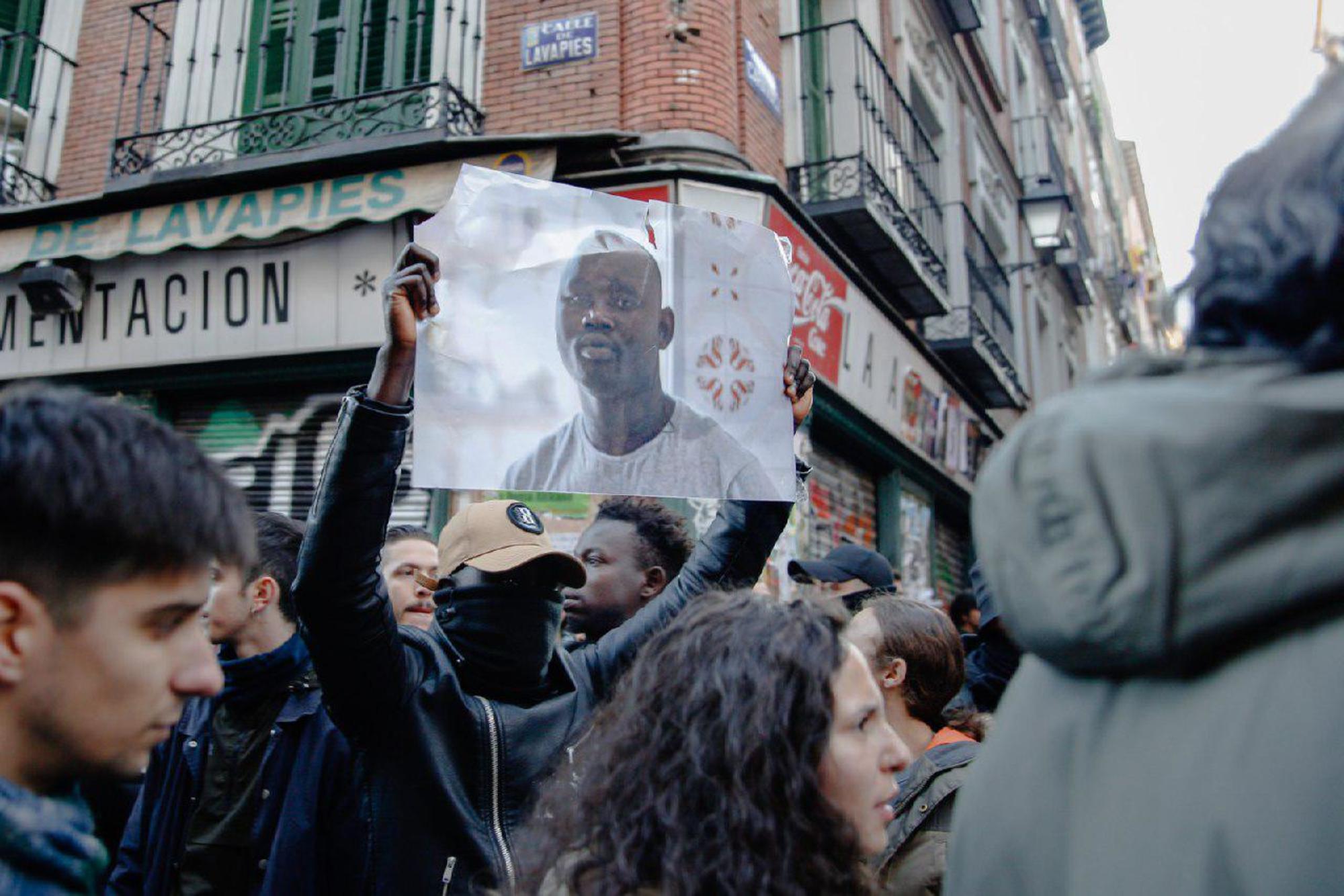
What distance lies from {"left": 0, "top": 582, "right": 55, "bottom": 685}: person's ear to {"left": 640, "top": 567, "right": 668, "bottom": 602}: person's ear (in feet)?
7.59

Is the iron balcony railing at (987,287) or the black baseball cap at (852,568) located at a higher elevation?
the iron balcony railing at (987,287)

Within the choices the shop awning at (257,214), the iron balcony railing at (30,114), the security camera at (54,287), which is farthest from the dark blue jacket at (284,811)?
the iron balcony railing at (30,114)

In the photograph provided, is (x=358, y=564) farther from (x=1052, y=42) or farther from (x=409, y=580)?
(x=1052, y=42)

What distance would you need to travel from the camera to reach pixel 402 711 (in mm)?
2244

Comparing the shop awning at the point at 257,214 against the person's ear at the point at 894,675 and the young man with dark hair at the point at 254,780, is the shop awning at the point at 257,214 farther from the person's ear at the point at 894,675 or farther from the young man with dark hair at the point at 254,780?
the person's ear at the point at 894,675

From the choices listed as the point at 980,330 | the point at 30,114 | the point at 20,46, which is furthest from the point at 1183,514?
the point at 980,330

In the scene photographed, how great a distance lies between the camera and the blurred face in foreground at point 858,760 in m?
1.60

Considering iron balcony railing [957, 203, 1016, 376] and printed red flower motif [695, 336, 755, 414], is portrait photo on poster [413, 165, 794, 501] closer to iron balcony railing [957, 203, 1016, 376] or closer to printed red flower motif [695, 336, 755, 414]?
printed red flower motif [695, 336, 755, 414]

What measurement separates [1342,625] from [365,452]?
5.36 ft

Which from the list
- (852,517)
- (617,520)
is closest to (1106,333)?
(852,517)

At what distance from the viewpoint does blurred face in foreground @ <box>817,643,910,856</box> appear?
160 centimetres

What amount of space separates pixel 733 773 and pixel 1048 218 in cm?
1275

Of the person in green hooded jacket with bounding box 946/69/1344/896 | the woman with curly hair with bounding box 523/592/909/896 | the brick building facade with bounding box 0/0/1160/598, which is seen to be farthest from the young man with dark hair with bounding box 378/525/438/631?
the brick building facade with bounding box 0/0/1160/598

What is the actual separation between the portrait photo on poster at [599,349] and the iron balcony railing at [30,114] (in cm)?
745
